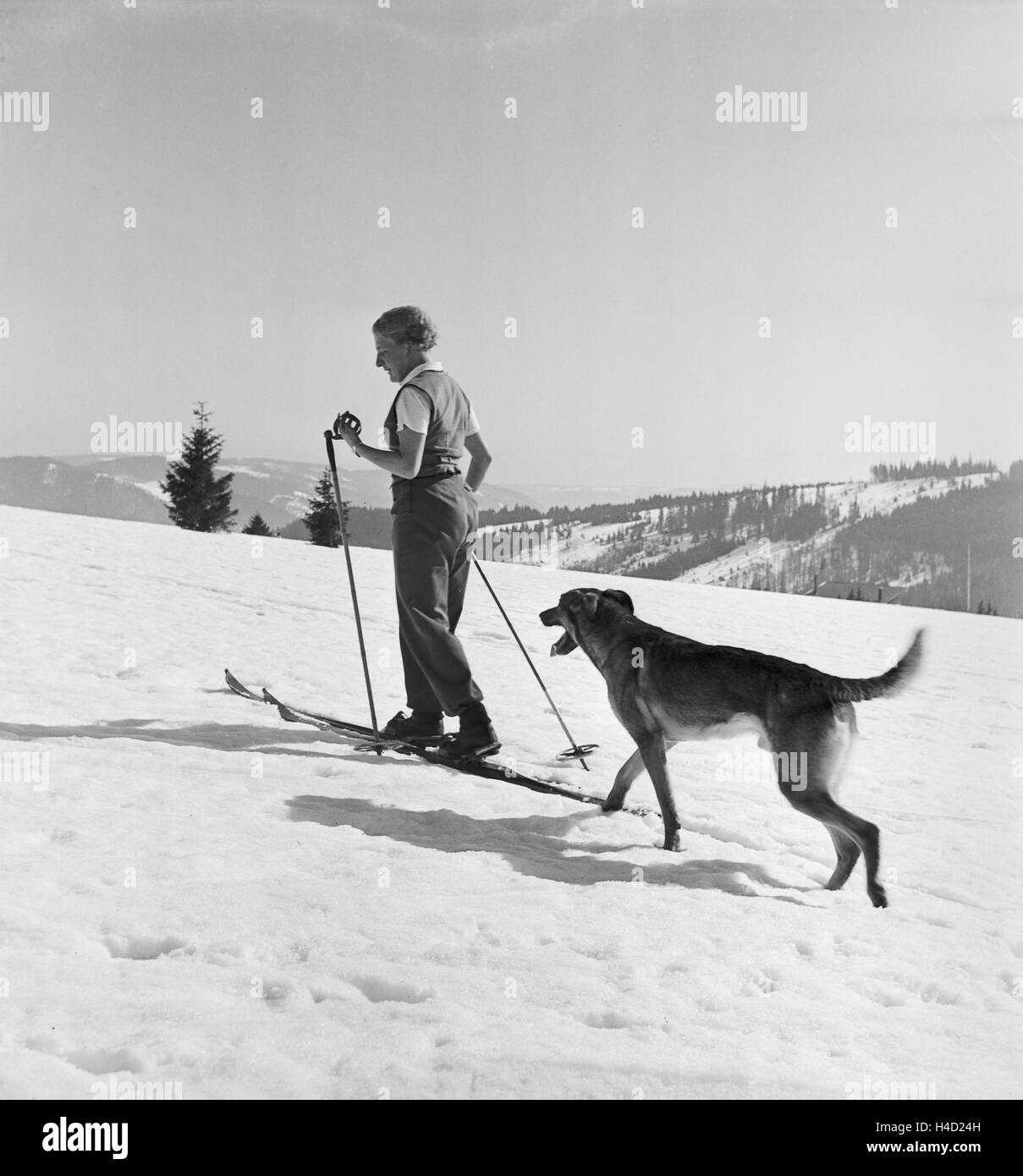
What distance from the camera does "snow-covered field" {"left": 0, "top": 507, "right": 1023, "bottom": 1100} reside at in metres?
2.78

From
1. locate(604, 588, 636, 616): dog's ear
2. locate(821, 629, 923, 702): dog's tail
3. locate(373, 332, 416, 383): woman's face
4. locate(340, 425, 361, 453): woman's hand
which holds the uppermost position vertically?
locate(373, 332, 416, 383): woman's face

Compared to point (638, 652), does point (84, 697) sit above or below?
below

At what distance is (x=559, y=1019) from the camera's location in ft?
10.1

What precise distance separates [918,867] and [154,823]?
4077 mm

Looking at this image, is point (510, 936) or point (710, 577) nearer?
point (510, 936)

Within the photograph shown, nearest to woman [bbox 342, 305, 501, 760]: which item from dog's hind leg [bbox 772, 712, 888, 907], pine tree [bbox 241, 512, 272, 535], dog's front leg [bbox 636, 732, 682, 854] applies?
dog's front leg [bbox 636, 732, 682, 854]

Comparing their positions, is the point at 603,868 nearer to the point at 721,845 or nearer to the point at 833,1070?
the point at 721,845

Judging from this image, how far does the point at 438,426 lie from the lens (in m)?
6.05

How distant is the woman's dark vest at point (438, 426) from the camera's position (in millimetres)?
5945

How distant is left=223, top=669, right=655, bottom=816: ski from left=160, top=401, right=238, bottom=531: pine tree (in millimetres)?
55390

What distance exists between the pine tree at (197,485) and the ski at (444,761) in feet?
182

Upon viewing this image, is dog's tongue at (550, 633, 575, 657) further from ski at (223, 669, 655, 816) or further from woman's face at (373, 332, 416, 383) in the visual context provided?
woman's face at (373, 332, 416, 383)
